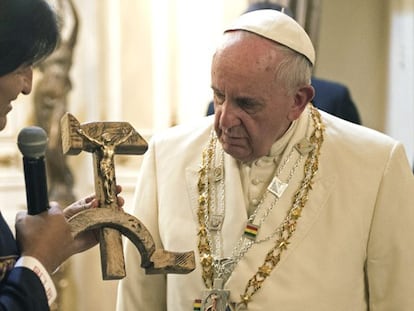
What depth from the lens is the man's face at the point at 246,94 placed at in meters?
1.92

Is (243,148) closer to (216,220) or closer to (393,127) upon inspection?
(216,220)

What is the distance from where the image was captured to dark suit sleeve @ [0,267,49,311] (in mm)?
1433

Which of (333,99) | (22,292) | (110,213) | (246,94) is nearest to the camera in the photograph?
(22,292)

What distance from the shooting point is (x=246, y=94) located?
1932mm

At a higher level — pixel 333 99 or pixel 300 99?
pixel 300 99

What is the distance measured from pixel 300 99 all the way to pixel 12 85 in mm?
806

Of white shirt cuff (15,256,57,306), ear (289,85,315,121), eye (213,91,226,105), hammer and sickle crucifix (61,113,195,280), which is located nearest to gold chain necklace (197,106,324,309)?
ear (289,85,315,121)

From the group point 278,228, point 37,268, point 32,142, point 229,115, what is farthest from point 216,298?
point 32,142

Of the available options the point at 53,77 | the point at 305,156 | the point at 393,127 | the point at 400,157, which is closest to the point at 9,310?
the point at 305,156

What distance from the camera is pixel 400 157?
6.90 ft

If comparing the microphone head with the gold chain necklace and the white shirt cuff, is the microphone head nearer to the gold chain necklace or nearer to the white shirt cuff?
the white shirt cuff

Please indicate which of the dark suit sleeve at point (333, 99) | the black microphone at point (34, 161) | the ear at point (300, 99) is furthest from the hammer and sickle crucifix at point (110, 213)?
the dark suit sleeve at point (333, 99)

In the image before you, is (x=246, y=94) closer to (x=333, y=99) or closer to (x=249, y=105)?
(x=249, y=105)

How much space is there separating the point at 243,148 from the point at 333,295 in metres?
0.41
